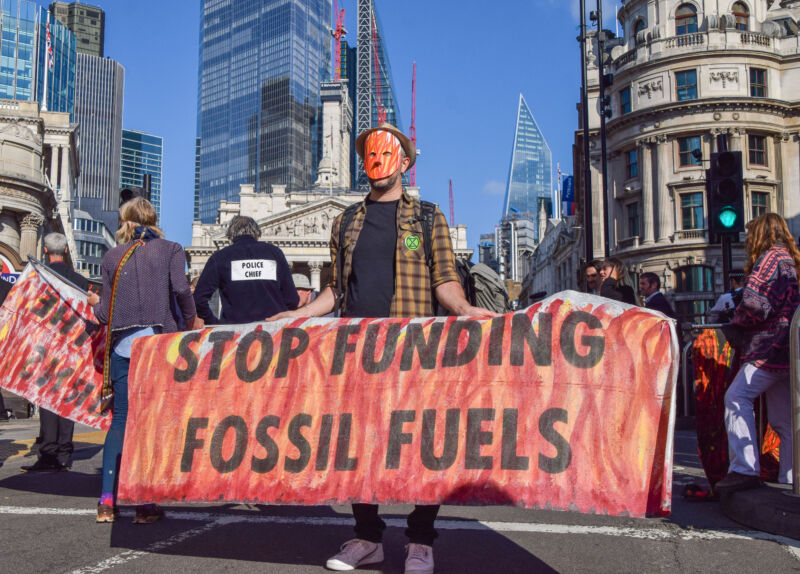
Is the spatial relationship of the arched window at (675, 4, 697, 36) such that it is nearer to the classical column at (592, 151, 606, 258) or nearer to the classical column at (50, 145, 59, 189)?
the classical column at (592, 151, 606, 258)

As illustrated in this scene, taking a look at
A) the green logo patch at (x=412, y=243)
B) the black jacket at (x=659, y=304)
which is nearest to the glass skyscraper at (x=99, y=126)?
the black jacket at (x=659, y=304)

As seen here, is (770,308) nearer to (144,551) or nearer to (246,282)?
(246,282)

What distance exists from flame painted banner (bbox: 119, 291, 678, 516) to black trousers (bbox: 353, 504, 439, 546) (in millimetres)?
138

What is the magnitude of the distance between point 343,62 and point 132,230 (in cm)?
18138

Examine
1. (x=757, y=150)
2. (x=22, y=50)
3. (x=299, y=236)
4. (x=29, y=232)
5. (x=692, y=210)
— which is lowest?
(x=29, y=232)

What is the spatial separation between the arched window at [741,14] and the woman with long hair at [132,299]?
40389mm

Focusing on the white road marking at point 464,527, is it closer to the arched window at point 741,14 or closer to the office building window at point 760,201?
the office building window at point 760,201

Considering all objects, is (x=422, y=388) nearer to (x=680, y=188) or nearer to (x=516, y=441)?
(x=516, y=441)

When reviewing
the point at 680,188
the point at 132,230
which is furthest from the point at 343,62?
the point at 132,230

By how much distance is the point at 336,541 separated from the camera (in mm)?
4121

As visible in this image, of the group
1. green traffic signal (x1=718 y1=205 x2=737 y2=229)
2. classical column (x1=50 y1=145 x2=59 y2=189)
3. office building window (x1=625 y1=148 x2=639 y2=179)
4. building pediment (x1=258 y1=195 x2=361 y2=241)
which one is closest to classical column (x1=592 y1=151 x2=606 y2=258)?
office building window (x1=625 y1=148 x2=639 y2=179)

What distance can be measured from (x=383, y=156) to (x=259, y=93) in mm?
160909

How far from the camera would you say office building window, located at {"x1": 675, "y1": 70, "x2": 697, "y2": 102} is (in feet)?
124

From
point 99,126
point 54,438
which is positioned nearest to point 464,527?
point 54,438
